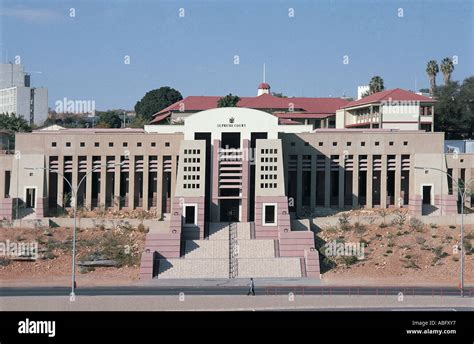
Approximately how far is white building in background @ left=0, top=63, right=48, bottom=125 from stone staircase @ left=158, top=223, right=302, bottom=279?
4350 inches

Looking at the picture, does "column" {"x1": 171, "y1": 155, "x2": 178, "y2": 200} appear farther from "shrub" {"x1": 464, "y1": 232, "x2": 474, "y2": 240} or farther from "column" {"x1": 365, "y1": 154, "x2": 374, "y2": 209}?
"shrub" {"x1": 464, "y1": 232, "x2": 474, "y2": 240}

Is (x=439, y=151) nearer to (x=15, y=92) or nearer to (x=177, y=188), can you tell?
(x=177, y=188)

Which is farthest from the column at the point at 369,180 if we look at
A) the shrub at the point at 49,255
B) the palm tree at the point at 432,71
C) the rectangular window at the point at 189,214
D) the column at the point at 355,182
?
the palm tree at the point at 432,71

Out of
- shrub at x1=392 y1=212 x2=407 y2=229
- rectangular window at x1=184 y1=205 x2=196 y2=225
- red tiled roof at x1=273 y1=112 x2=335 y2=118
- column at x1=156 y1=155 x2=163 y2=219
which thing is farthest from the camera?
red tiled roof at x1=273 y1=112 x2=335 y2=118

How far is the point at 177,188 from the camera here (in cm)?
6006

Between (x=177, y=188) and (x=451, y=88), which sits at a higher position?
(x=451, y=88)

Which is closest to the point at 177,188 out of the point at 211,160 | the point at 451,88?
the point at 211,160

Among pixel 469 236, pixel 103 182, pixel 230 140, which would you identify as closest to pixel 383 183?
pixel 469 236

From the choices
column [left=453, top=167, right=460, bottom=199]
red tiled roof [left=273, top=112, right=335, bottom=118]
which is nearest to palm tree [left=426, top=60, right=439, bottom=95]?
red tiled roof [left=273, top=112, right=335, bottom=118]

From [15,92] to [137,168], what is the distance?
99.1m

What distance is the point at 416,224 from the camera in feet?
195

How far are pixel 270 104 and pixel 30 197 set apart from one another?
4963 centimetres

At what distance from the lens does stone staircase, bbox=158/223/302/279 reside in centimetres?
5181
